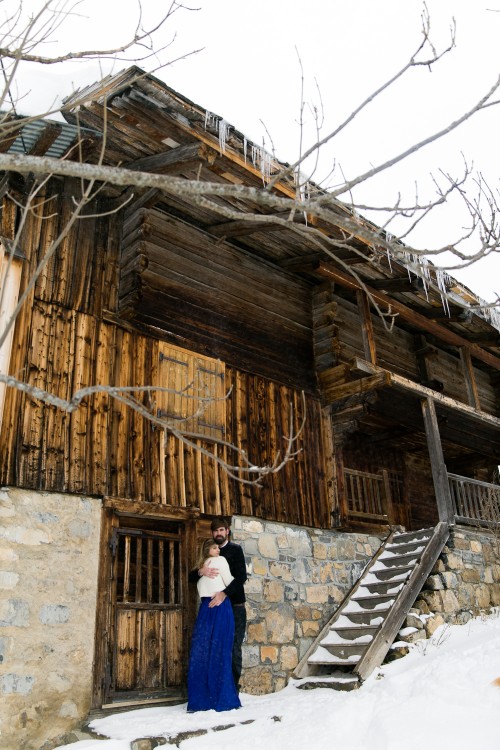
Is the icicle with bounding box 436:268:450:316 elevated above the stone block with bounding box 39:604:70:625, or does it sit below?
above

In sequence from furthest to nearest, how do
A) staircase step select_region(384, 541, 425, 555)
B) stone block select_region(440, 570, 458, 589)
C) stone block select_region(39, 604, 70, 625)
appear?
staircase step select_region(384, 541, 425, 555), stone block select_region(440, 570, 458, 589), stone block select_region(39, 604, 70, 625)

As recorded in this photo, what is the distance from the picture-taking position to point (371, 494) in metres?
12.0

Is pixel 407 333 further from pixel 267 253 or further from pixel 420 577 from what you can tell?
pixel 420 577

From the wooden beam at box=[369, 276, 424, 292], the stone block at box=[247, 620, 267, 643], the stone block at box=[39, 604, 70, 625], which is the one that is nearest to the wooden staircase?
the stone block at box=[247, 620, 267, 643]

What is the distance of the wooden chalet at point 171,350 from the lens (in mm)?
6730

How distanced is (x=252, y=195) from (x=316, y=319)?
7.49m

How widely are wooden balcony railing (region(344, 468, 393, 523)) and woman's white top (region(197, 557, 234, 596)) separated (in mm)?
4947

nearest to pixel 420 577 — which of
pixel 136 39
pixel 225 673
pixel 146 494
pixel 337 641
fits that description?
pixel 337 641

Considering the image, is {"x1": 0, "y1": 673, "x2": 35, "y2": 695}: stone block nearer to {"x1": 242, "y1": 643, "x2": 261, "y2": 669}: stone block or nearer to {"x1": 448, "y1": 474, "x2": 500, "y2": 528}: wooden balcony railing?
{"x1": 242, "y1": 643, "x2": 261, "y2": 669}: stone block

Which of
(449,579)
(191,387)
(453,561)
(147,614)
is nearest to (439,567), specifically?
(449,579)

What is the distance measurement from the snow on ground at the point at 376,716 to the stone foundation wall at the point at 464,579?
131cm

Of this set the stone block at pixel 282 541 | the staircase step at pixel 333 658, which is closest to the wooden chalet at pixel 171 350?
the stone block at pixel 282 541

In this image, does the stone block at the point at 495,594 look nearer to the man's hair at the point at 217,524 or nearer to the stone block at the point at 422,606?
the stone block at the point at 422,606

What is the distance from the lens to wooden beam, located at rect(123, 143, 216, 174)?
716 centimetres
